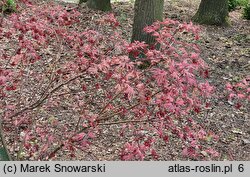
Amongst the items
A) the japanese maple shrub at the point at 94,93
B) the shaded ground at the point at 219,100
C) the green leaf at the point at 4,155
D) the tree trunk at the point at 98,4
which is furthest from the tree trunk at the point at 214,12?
the green leaf at the point at 4,155

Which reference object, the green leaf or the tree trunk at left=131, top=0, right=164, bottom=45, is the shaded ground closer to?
the green leaf

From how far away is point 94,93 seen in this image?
4516 mm

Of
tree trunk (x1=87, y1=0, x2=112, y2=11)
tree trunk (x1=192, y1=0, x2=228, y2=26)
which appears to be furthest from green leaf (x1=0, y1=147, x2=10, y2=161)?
tree trunk (x1=192, y1=0, x2=228, y2=26)

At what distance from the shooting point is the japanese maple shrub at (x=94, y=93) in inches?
122

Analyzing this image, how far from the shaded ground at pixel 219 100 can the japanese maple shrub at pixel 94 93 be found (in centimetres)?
13

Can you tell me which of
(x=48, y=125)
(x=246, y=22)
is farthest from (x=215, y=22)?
(x=48, y=125)

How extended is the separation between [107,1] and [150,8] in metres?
3.62

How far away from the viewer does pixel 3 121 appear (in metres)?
3.51

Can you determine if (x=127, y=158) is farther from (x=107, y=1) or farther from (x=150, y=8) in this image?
(x=107, y=1)

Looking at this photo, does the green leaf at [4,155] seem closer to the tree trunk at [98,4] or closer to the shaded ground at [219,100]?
the shaded ground at [219,100]

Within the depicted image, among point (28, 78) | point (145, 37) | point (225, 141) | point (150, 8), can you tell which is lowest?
point (225, 141)

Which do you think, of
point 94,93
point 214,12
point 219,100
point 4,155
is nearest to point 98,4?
point 214,12

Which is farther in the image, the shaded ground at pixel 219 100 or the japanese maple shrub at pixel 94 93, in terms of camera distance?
the shaded ground at pixel 219 100

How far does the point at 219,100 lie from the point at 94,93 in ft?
6.46
